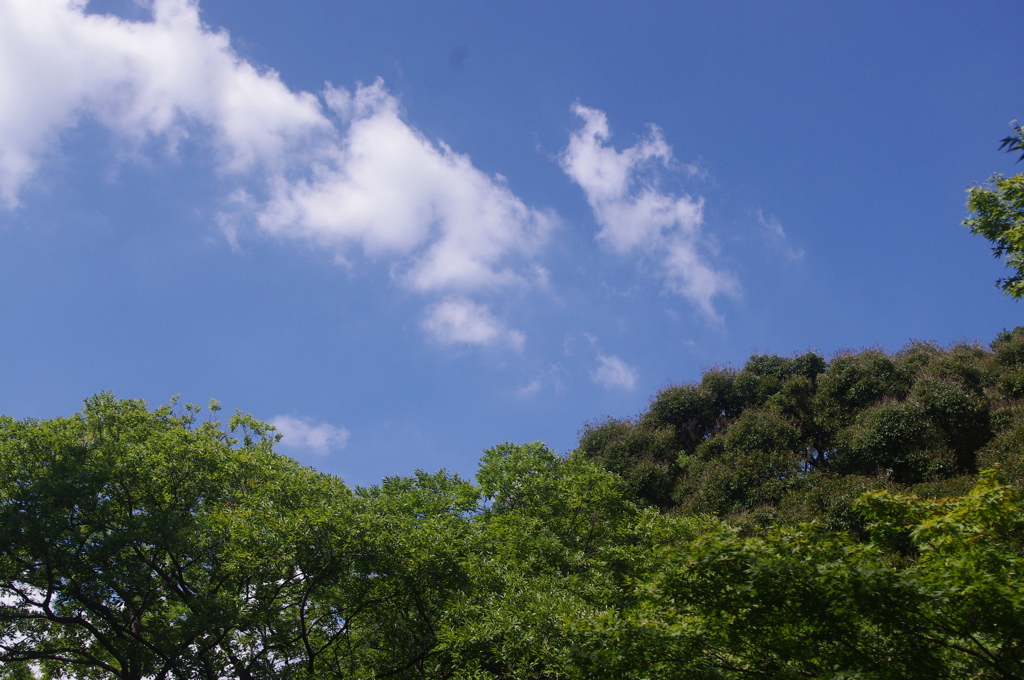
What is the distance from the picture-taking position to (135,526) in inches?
617

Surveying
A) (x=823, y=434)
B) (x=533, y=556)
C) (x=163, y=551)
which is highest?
(x=823, y=434)

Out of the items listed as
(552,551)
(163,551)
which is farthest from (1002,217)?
(163,551)

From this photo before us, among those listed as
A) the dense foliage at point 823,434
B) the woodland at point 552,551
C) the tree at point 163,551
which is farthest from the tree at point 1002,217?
the tree at point 163,551

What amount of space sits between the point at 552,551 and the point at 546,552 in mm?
206

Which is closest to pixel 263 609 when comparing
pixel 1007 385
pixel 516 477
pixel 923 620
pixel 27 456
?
pixel 27 456

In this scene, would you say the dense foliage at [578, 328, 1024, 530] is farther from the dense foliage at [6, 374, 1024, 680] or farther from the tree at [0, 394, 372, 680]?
the tree at [0, 394, 372, 680]

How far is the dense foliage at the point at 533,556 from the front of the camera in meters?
8.95

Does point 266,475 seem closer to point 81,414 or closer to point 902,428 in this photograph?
point 81,414

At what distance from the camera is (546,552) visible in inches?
743

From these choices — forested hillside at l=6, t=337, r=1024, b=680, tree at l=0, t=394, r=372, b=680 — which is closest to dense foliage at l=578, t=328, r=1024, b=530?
forested hillside at l=6, t=337, r=1024, b=680

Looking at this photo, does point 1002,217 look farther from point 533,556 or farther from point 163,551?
point 163,551

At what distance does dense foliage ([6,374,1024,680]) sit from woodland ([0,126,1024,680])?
66 millimetres

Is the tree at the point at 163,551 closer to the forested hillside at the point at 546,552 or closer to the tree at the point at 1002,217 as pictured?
the forested hillside at the point at 546,552

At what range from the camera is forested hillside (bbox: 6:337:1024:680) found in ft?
29.5
